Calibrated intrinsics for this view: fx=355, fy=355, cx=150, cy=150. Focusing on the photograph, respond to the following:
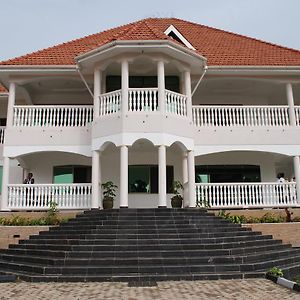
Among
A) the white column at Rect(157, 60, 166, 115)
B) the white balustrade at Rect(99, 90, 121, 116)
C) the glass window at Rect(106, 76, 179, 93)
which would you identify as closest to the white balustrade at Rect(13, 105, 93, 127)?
the white balustrade at Rect(99, 90, 121, 116)

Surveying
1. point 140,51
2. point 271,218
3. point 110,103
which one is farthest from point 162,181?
point 140,51

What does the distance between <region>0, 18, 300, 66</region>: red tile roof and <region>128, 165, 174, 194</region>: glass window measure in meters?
5.29

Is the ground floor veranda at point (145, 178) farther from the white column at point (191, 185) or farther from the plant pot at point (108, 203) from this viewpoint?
the plant pot at point (108, 203)

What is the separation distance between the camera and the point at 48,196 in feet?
46.1

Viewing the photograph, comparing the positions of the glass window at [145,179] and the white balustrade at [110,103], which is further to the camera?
the glass window at [145,179]

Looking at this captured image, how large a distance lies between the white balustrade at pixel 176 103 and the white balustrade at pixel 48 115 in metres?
3.49

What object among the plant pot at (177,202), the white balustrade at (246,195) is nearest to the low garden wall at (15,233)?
the plant pot at (177,202)

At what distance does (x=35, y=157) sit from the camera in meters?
16.5

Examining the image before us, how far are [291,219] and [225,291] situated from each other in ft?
24.3

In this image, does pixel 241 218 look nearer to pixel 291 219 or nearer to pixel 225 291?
pixel 291 219

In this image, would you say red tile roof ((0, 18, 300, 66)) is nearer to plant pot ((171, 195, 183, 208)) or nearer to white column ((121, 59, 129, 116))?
white column ((121, 59, 129, 116))

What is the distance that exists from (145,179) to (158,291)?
8.47 meters

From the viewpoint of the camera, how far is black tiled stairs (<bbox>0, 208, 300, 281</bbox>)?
8.84 m

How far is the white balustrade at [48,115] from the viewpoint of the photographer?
49.1ft
